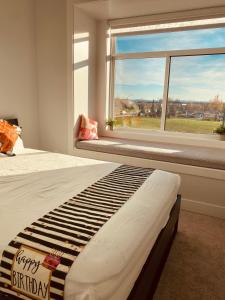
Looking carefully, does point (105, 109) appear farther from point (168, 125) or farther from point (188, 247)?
point (188, 247)

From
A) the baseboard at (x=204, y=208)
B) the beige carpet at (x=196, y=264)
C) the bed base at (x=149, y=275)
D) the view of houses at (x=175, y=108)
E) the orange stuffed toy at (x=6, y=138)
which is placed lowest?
the beige carpet at (x=196, y=264)

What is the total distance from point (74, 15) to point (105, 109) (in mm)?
1351

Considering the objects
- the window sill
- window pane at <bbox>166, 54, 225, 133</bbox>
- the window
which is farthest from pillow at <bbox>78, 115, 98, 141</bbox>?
window pane at <bbox>166, 54, 225, 133</bbox>

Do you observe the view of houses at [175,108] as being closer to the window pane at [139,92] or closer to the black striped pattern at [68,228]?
the window pane at [139,92]

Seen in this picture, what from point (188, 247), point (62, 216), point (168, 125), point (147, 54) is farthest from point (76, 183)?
point (147, 54)

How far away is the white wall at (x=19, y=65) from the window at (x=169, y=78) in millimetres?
1201

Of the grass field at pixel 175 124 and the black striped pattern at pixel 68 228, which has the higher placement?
the grass field at pixel 175 124

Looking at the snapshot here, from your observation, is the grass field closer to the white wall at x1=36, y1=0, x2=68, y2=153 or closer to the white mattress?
the white wall at x1=36, y1=0, x2=68, y2=153

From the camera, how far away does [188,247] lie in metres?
2.06

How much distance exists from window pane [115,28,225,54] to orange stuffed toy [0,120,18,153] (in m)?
2.04

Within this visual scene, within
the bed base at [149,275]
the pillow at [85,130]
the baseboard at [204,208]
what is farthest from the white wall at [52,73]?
the bed base at [149,275]

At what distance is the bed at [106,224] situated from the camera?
935 mm

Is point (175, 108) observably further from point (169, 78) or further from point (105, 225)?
point (105, 225)

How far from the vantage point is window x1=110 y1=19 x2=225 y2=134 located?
310 cm
